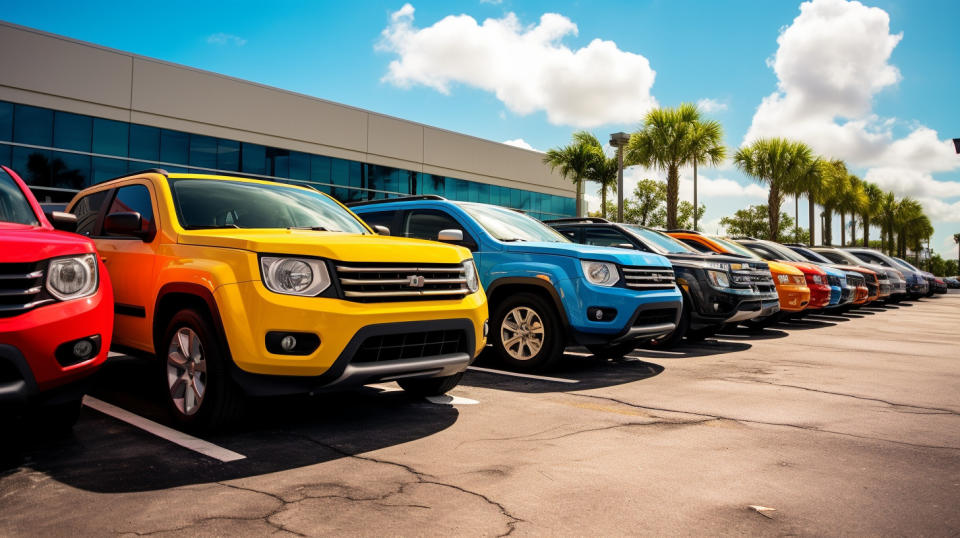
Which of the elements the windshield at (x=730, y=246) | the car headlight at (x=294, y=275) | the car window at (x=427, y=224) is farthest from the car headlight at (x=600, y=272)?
the windshield at (x=730, y=246)

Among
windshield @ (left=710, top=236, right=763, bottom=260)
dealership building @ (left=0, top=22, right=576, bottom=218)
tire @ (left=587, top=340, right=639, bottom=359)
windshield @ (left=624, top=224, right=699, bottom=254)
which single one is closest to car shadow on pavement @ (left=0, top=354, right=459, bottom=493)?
tire @ (left=587, top=340, right=639, bottom=359)

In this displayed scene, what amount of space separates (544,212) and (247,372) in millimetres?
41618

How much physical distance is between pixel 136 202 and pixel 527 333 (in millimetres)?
3753

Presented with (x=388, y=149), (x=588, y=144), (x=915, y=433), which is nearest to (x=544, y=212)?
(x=588, y=144)

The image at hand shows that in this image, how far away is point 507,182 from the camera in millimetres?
41656

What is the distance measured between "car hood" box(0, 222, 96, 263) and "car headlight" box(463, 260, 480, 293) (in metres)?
2.43

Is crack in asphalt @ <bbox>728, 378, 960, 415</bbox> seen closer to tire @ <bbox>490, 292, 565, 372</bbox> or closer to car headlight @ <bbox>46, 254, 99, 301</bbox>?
tire @ <bbox>490, 292, 565, 372</bbox>

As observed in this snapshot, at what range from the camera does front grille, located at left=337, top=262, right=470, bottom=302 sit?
429 centimetres

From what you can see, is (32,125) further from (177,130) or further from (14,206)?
(14,206)

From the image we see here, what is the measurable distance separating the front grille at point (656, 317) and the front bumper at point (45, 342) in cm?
478

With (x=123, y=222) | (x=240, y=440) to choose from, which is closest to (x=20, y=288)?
(x=123, y=222)

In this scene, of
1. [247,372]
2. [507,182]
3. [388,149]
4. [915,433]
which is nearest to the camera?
[247,372]

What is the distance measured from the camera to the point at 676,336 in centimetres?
927

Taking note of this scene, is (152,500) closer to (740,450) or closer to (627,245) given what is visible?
(740,450)
